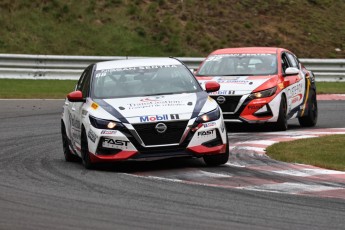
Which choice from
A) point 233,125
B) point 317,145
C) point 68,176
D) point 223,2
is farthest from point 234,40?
point 68,176

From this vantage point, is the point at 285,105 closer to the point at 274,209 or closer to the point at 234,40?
the point at 274,209

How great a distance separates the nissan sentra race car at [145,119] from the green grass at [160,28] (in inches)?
837

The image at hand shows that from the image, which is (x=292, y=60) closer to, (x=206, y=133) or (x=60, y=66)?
(x=206, y=133)

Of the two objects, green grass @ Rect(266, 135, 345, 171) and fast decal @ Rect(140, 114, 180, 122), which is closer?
fast decal @ Rect(140, 114, 180, 122)

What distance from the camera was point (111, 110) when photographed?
42.4 feet

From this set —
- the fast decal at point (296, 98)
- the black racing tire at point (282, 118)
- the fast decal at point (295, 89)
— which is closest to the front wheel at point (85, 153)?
the black racing tire at point (282, 118)

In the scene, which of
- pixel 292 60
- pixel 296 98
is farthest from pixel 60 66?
pixel 296 98

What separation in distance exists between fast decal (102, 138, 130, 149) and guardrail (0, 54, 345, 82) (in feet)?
63.5

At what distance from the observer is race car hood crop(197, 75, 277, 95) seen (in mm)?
18000

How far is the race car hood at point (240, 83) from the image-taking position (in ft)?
59.1

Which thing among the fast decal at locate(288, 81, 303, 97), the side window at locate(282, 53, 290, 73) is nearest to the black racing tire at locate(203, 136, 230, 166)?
the fast decal at locate(288, 81, 303, 97)

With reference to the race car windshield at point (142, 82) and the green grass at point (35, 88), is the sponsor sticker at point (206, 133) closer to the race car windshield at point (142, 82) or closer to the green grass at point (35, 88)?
the race car windshield at point (142, 82)

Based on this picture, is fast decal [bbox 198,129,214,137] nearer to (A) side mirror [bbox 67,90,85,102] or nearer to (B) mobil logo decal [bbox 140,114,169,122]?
(B) mobil logo decal [bbox 140,114,169,122]

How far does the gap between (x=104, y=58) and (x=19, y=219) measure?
23341mm
